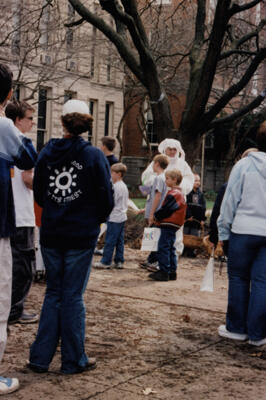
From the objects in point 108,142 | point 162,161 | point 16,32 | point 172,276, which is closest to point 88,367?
point 172,276

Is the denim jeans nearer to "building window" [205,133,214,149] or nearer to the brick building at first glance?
the brick building

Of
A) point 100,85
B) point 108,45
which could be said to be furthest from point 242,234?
point 100,85

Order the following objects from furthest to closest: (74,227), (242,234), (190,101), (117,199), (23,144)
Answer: (190,101), (117,199), (242,234), (74,227), (23,144)

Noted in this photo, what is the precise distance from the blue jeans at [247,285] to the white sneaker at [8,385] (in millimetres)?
2384

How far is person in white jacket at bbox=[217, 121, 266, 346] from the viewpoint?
19.4 feet

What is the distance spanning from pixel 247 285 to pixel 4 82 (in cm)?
308

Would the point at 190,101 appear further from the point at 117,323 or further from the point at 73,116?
the point at 73,116

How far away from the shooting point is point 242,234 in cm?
595

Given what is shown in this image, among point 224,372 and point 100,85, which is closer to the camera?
point 224,372

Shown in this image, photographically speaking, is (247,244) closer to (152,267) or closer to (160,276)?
(160,276)

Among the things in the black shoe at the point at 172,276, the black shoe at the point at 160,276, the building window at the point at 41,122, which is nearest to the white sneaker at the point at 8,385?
the black shoe at the point at 160,276

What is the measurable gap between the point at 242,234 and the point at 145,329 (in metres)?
1.23

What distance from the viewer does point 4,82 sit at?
13.3 ft

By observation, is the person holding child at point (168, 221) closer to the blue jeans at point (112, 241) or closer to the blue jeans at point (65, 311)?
the blue jeans at point (112, 241)
